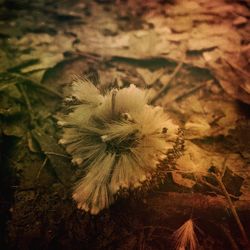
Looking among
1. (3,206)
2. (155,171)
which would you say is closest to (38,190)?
(3,206)

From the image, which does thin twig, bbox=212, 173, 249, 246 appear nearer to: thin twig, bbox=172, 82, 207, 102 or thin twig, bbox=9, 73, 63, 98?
thin twig, bbox=172, 82, 207, 102

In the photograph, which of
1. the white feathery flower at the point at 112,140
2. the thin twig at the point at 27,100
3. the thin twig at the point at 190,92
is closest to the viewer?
the white feathery flower at the point at 112,140

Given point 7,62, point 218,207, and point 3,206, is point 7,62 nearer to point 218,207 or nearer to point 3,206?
point 3,206

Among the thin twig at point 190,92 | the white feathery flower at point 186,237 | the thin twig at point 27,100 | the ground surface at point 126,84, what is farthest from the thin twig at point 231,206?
the thin twig at point 27,100

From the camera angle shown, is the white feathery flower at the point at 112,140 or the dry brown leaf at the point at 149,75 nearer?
the white feathery flower at the point at 112,140

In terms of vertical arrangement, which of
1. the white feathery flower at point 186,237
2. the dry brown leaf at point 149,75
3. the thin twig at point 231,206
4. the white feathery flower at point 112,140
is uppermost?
the dry brown leaf at point 149,75

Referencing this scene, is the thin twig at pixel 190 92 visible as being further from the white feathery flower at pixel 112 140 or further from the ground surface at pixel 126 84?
the white feathery flower at pixel 112 140

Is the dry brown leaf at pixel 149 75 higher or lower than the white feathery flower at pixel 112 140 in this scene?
higher
